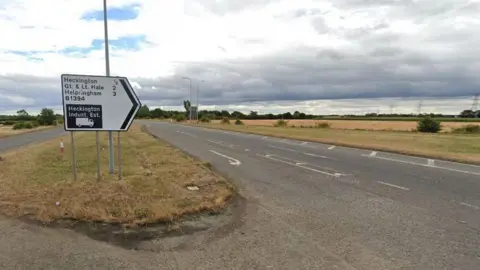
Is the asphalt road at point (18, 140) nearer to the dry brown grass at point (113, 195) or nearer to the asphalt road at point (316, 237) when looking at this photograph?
the dry brown grass at point (113, 195)

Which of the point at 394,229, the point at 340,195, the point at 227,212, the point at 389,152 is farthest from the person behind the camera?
the point at 389,152

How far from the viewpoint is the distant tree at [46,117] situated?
Result: 81806mm

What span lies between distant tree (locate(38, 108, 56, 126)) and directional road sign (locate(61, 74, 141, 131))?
84223 millimetres

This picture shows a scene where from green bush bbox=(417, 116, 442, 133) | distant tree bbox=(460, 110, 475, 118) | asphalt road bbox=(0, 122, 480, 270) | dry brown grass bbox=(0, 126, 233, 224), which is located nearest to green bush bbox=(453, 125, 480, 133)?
green bush bbox=(417, 116, 442, 133)

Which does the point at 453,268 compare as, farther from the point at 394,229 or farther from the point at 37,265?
the point at 37,265

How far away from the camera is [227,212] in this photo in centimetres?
615

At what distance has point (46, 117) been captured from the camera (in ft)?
277

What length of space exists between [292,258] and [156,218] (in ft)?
7.71

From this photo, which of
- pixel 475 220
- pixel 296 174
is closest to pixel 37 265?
pixel 475 220

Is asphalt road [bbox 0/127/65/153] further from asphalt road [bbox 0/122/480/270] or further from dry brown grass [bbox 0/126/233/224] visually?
asphalt road [bbox 0/122/480/270]

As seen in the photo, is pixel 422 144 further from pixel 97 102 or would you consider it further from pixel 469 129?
pixel 97 102

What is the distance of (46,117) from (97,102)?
8891 centimetres

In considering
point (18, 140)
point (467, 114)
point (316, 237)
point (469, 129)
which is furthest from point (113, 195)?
point (467, 114)

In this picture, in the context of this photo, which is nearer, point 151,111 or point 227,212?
point 227,212
